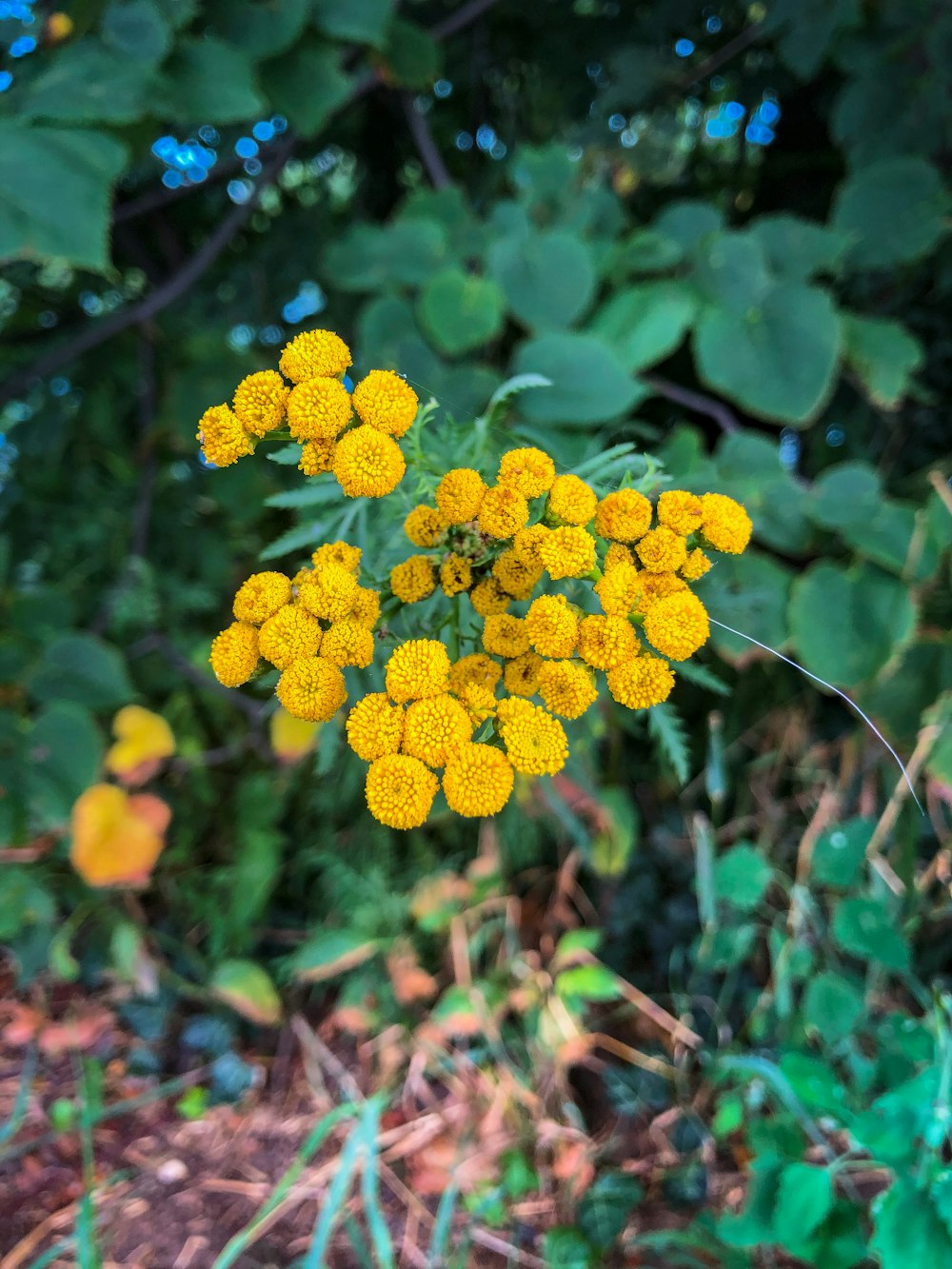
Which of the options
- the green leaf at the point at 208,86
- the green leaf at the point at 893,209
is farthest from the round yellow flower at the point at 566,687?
the green leaf at the point at 893,209

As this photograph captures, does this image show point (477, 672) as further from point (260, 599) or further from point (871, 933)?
point (871, 933)

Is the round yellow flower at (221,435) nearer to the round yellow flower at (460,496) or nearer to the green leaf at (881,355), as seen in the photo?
the round yellow flower at (460,496)

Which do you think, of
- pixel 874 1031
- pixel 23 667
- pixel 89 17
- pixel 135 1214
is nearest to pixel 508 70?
pixel 89 17

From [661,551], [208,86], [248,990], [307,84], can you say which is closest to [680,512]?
[661,551]

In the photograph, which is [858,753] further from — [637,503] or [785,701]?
[637,503]

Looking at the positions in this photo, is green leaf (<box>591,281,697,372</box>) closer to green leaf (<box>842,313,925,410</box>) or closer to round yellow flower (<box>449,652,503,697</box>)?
green leaf (<box>842,313,925,410</box>)

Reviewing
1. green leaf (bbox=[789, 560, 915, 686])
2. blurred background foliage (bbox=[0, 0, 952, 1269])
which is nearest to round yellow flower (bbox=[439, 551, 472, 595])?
blurred background foliage (bbox=[0, 0, 952, 1269])
